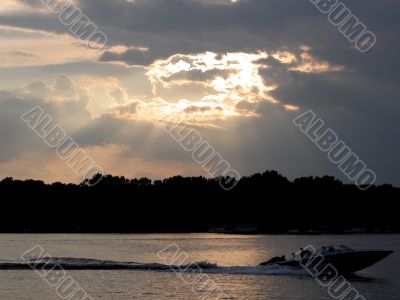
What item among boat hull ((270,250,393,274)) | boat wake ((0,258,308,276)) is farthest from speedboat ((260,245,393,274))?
boat wake ((0,258,308,276))

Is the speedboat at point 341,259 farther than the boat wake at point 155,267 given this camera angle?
No

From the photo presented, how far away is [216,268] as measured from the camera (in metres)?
64.9

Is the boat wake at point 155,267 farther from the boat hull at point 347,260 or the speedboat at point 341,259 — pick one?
the boat hull at point 347,260

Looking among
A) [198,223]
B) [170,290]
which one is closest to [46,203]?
[198,223]

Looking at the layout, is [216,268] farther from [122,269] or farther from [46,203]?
[46,203]

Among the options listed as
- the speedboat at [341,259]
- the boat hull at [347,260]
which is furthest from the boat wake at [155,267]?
the boat hull at [347,260]

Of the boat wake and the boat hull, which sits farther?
the boat wake

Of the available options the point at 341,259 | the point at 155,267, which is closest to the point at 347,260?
the point at 341,259

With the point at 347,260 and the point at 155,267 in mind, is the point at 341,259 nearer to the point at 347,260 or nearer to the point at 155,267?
the point at 347,260

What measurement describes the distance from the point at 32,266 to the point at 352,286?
28.2 m

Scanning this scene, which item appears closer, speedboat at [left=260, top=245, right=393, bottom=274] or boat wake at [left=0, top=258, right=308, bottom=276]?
speedboat at [left=260, top=245, right=393, bottom=274]

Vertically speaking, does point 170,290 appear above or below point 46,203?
below

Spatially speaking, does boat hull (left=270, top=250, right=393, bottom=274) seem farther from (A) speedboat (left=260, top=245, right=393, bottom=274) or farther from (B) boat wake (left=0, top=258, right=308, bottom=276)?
(B) boat wake (left=0, top=258, right=308, bottom=276)

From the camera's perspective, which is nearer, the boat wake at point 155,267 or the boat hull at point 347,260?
the boat hull at point 347,260
